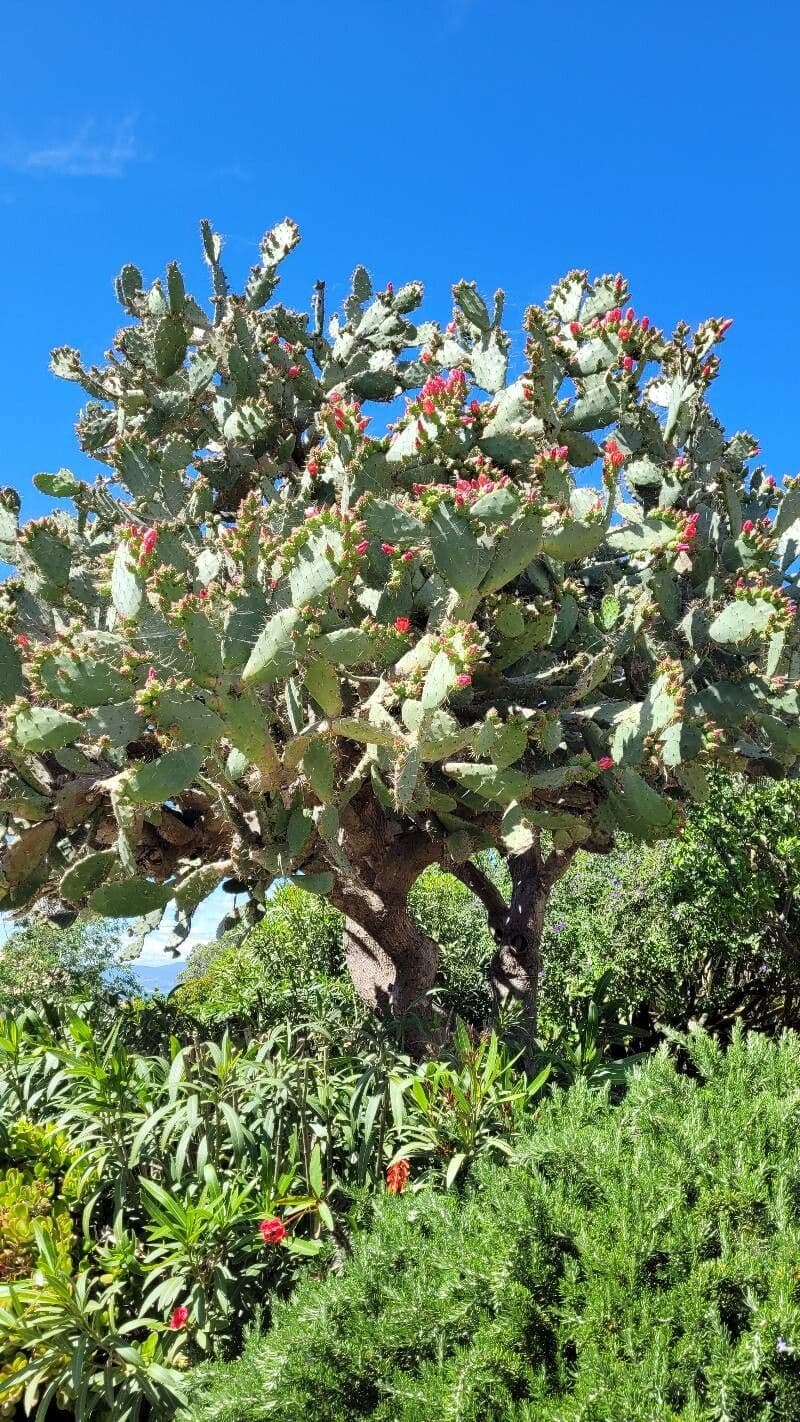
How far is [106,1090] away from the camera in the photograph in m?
4.19

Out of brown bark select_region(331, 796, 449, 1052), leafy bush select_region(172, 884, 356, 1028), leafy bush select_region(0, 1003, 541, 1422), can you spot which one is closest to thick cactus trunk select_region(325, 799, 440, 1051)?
brown bark select_region(331, 796, 449, 1052)

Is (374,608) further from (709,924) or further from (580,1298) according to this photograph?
(709,924)

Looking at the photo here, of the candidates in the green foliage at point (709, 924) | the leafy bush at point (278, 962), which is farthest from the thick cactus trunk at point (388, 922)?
the green foliage at point (709, 924)

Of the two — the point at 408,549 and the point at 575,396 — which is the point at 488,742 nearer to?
the point at 408,549

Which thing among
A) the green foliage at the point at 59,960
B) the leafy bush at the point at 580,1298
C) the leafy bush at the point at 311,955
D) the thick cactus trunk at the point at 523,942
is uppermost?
→ the green foliage at the point at 59,960

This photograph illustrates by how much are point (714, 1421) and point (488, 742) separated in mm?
2361

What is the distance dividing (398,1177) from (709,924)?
5.74 metres

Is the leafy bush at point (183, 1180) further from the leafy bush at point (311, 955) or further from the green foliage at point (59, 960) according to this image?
the green foliage at point (59, 960)

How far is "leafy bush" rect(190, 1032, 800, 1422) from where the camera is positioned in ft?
7.88

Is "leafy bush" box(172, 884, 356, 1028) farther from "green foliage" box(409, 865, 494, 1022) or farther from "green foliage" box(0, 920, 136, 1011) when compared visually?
"green foliage" box(0, 920, 136, 1011)

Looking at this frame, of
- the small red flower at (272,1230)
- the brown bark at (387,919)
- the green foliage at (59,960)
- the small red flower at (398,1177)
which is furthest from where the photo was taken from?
the green foliage at (59,960)

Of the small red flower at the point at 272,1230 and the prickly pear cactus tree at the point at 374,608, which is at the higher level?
the prickly pear cactus tree at the point at 374,608

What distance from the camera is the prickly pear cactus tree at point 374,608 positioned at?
384cm

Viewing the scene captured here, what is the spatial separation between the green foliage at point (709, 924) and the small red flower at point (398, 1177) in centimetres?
465
